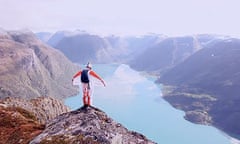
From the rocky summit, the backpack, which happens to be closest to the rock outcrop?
the rocky summit

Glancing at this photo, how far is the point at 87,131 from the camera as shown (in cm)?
2219

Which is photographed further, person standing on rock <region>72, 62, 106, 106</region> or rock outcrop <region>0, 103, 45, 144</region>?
rock outcrop <region>0, 103, 45, 144</region>

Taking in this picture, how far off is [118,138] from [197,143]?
6458 inches

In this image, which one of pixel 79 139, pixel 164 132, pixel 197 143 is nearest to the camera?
pixel 79 139

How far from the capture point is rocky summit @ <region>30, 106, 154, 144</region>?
2169 cm

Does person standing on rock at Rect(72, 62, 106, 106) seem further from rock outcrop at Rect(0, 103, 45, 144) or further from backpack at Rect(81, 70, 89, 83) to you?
rock outcrop at Rect(0, 103, 45, 144)

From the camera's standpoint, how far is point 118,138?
883 inches

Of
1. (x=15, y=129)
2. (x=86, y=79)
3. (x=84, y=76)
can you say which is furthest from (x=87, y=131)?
(x=15, y=129)

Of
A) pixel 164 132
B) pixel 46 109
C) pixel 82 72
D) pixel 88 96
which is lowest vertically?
pixel 88 96

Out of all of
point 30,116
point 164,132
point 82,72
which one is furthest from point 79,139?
point 164,132

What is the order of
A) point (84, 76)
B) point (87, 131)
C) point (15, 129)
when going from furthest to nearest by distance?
point (15, 129)
point (84, 76)
point (87, 131)

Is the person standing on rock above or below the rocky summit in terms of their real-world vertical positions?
above

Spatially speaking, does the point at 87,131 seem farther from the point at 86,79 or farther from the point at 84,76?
the point at 84,76

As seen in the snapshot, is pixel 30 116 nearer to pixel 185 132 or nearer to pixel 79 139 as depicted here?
pixel 79 139
